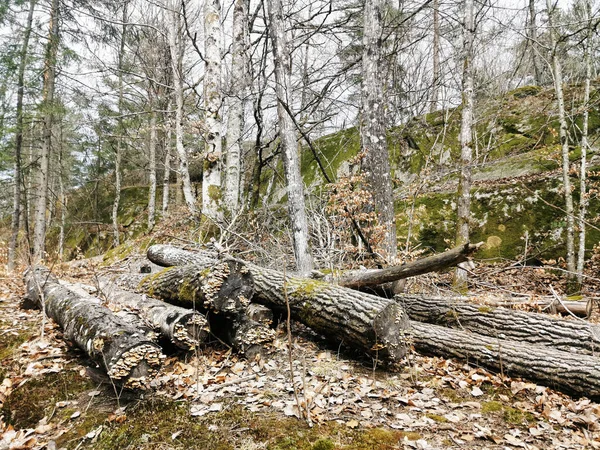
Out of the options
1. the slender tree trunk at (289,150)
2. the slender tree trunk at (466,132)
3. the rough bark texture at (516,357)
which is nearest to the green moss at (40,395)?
the slender tree trunk at (289,150)

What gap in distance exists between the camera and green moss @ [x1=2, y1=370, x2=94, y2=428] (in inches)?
108

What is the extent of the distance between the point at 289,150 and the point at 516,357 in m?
4.81

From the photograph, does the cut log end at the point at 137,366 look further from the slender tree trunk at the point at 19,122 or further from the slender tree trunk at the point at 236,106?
the slender tree trunk at the point at 19,122

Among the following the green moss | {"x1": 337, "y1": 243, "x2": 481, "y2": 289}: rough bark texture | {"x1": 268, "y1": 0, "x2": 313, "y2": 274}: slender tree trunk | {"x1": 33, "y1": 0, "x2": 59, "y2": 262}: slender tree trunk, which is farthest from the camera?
{"x1": 33, "y1": 0, "x2": 59, "y2": 262}: slender tree trunk

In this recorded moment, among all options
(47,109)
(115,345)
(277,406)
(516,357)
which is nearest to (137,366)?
(115,345)

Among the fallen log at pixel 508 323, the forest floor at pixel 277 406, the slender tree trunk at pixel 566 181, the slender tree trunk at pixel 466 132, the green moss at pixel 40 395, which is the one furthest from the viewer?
the slender tree trunk at pixel 466 132

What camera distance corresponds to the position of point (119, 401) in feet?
9.63

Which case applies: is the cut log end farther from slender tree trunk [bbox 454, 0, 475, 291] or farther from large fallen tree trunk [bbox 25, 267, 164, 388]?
slender tree trunk [bbox 454, 0, 475, 291]

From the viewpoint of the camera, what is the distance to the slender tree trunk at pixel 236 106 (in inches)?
316

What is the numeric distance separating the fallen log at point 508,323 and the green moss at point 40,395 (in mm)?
4135

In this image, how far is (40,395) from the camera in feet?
9.92

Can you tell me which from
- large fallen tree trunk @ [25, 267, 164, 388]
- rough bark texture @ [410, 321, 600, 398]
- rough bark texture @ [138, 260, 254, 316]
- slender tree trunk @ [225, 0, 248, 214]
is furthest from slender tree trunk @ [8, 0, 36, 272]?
rough bark texture @ [410, 321, 600, 398]

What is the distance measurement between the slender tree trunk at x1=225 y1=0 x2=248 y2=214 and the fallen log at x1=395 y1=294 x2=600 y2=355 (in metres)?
4.96

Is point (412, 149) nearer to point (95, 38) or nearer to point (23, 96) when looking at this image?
point (95, 38)
